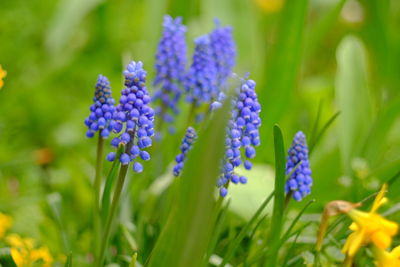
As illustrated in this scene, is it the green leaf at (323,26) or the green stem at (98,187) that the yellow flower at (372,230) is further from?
the green leaf at (323,26)

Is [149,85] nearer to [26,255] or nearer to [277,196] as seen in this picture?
[26,255]

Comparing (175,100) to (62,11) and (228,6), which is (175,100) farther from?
(62,11)

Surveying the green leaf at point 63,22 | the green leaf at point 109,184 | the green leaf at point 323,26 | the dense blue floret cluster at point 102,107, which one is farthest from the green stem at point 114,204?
the green leaf at point 63,22

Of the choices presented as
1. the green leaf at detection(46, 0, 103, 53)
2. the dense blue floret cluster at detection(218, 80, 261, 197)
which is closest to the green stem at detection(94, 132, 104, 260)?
the dense blue floret cluster at detection(218, 80, 261, 197)

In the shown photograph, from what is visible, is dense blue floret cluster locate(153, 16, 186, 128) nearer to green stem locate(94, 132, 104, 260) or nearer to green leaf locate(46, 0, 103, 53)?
green stem locate(94, 132, 104, 260)

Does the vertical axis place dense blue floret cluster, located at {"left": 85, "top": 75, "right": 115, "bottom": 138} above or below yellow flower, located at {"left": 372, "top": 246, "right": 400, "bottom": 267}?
above

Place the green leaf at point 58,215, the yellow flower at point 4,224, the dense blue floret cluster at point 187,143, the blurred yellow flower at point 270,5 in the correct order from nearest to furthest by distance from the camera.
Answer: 1. the dense blue floret cluster at point 187,143
2. the green leaf at point 58,215
3. the yellow flower at point 4,224
4. the blurred yellow flower at point 270,5
